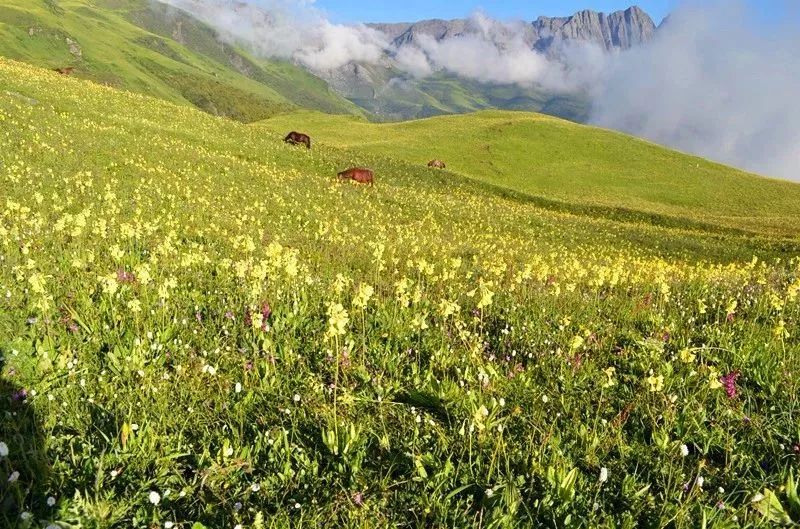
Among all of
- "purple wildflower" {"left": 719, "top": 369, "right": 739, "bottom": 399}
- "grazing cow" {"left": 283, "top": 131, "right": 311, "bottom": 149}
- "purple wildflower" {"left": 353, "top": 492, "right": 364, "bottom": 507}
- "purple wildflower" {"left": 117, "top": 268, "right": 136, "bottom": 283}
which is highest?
"grazing cow" {"left": 283, "top": 131, "right": 311, "bottom": 149}

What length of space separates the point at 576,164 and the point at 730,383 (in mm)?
74733

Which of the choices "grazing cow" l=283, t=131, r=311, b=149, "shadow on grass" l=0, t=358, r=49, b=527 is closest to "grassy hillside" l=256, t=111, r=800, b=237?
"grazing cow" l=283, t=131, r=311, b=149

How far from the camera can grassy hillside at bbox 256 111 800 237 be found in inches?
2488

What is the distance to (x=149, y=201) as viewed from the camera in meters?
16.8

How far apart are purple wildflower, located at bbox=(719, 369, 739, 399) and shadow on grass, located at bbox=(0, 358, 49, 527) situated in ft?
22.1

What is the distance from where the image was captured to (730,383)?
18.7ft

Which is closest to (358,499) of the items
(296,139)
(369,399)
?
(369,399)

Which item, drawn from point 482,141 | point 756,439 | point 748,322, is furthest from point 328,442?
point 482,141

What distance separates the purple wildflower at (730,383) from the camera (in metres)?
5.57

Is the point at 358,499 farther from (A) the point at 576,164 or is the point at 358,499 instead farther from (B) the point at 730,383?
(A) the point at 576,164

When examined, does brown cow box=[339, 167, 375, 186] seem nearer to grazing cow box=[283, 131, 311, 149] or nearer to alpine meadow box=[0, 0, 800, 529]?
grazing cow box=[283, 131, 311, 149]

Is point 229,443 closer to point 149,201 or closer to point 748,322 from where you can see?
point 748,322

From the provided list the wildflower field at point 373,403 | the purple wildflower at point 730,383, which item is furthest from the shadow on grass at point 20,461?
the purple wildflower at point 730,383

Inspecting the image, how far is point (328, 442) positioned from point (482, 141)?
78.9 m
